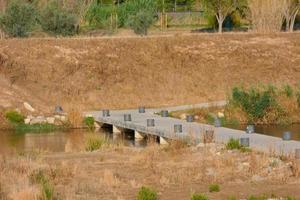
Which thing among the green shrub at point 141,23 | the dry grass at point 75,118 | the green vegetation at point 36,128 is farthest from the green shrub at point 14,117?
the green shrub at point 141,23

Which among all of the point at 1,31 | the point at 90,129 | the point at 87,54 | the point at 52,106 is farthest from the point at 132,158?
the point at 1,31

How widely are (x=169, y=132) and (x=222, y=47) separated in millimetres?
16892

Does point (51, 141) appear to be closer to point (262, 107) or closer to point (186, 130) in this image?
point (186, 130)

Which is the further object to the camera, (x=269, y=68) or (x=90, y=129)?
(x=269, y=68)

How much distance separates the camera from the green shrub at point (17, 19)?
147 feet

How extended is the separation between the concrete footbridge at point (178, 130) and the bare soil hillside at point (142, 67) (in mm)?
2834

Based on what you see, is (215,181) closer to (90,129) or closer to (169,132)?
(169,132)

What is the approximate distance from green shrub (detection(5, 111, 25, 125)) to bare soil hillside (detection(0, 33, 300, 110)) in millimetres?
1526

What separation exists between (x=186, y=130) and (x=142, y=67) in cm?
1349

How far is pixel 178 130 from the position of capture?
83.2 feet

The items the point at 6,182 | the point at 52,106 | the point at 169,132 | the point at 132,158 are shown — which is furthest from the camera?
the point at 52,106

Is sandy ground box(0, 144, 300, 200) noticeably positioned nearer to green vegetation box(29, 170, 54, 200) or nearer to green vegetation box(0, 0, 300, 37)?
green vegetation box(29, 170, 54, 200)

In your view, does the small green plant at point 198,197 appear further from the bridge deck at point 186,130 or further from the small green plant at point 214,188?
the bridge deck at point 186,130

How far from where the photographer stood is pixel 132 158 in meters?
20.6
